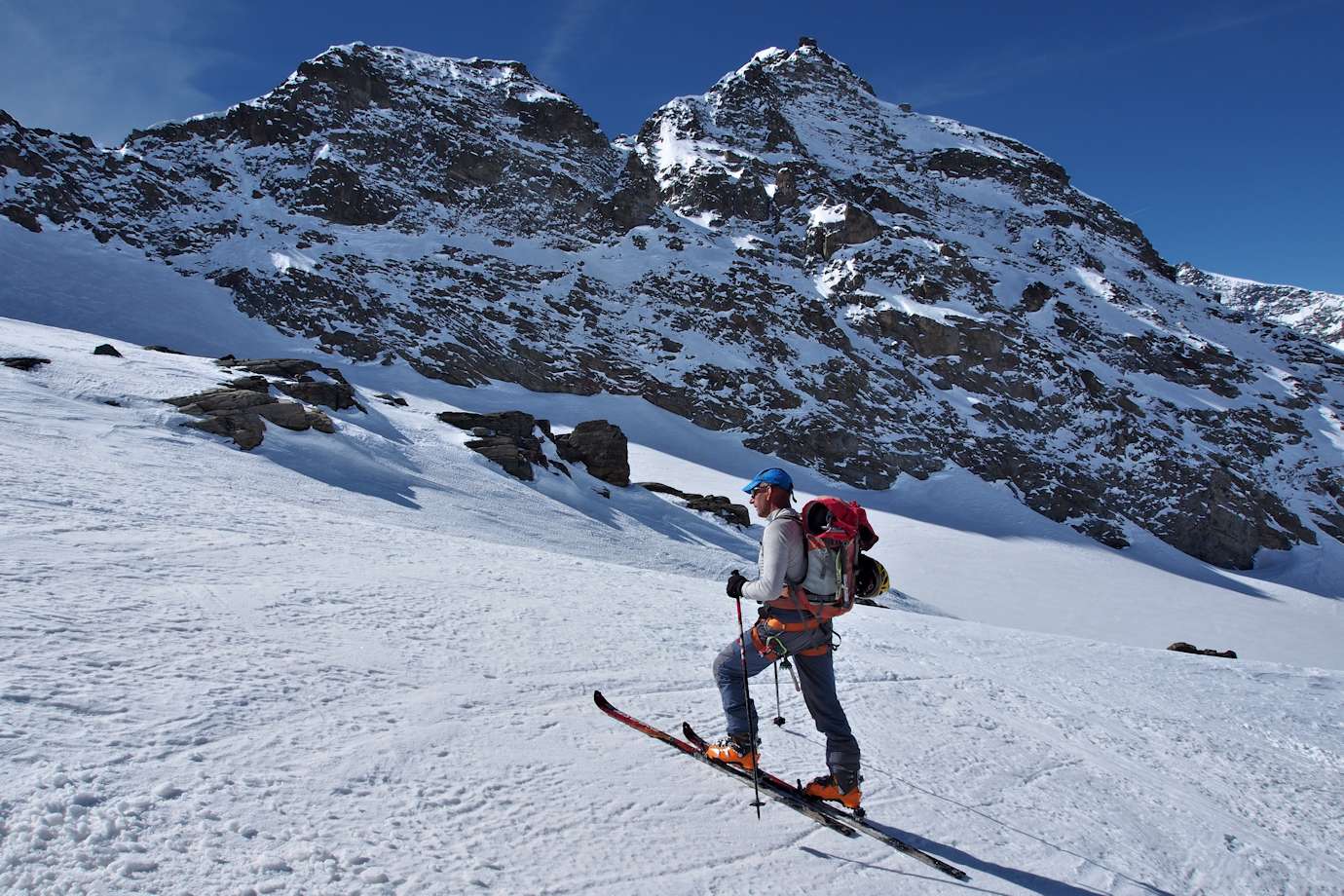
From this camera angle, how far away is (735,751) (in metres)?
3.96

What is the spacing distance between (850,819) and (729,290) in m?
64.6

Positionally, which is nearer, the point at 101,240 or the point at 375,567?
the point at 375,567

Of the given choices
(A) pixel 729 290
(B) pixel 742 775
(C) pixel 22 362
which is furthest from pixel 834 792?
(A) pixel 729 290

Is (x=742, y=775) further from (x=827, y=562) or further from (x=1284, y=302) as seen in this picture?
(x=1284, y=302)

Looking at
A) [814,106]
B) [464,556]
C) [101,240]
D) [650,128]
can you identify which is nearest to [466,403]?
[101,240]

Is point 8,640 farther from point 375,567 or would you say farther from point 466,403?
point 466,403

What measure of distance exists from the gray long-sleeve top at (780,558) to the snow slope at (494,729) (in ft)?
3.53

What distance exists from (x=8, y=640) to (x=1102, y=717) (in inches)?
315

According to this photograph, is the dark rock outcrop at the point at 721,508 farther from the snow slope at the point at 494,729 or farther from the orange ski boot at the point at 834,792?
the orange ski boot at the point at 834,792

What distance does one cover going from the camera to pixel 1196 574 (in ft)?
156

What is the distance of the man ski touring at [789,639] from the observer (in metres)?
3.81

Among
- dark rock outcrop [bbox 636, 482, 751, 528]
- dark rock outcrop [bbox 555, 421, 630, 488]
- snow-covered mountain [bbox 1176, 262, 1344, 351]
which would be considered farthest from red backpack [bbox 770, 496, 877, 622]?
snow-covered mountain [bbox 1176, 262, 1344, 351]

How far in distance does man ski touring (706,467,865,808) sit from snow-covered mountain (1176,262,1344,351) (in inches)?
6279

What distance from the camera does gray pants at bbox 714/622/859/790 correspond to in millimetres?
3834
